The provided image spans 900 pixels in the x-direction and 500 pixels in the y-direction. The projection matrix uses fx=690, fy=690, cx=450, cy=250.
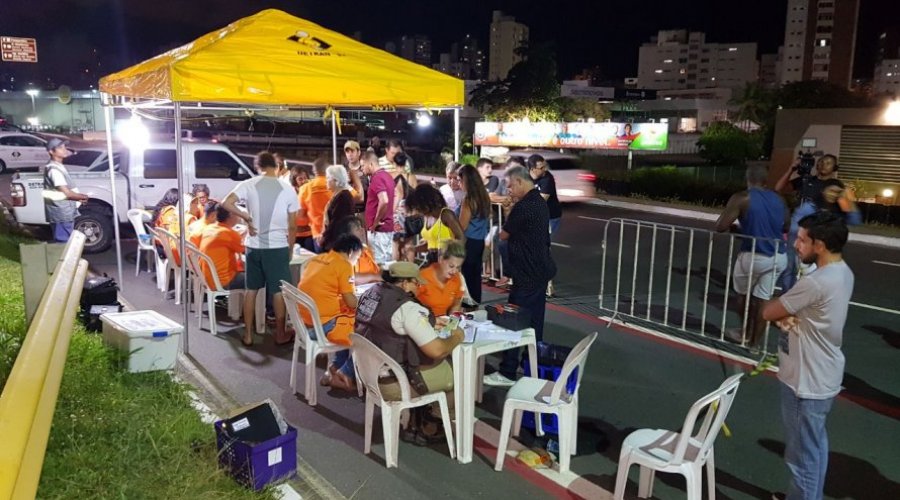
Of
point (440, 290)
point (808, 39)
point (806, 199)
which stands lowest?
point (440, 290)

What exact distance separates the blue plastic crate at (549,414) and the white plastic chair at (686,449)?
0.68 m

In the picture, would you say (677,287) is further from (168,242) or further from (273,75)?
(168,242)

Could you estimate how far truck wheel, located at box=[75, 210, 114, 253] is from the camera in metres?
11.0

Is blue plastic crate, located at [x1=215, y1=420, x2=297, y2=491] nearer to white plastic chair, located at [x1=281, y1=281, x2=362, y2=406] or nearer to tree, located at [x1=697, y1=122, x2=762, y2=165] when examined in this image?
white plastic chair, located at [x1=281, y1=281, x2=362, y2=406]

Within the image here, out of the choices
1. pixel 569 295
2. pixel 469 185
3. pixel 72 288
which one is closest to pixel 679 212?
pixel 569 295

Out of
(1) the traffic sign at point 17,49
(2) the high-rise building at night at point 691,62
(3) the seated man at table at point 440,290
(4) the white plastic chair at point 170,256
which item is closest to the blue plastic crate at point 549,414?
(3) the seated man at table at point 440,290

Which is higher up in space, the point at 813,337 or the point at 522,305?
the point at 813,337

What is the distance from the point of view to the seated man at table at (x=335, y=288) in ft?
17.7

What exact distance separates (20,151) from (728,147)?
1301 inches

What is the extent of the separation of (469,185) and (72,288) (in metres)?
3.80

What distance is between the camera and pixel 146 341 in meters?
5.19

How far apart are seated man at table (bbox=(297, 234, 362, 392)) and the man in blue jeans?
307 cm

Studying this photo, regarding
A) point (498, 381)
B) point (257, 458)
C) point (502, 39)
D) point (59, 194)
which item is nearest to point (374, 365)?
Result: point (257, 458)

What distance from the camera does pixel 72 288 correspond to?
13.5ft
